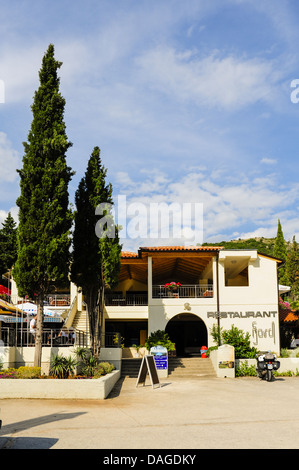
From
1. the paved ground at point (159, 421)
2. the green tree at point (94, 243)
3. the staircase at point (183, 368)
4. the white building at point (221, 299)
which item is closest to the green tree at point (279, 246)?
the white building at point (221, 299)

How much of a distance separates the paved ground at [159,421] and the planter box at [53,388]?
52cm

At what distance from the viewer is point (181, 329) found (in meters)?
32.1

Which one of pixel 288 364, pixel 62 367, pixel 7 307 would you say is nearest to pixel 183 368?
pixel 288 364

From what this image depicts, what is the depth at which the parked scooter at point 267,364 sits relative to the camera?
19.8 m

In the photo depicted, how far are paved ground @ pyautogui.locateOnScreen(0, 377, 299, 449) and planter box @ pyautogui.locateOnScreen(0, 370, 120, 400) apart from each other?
1.72ft

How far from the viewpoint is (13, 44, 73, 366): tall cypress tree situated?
16094 mm

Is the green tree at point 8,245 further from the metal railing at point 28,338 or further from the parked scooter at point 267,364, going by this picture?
the parked scooter at point 267,364

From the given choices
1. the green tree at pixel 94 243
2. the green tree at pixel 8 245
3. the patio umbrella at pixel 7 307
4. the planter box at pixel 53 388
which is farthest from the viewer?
the green tree at pixel 8 245

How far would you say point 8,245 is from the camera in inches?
1556

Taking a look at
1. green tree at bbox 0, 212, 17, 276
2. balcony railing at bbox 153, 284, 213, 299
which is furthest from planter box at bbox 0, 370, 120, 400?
green tree at bbox 0, 212, 17, 276

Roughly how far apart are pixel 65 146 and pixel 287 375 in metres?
14.9

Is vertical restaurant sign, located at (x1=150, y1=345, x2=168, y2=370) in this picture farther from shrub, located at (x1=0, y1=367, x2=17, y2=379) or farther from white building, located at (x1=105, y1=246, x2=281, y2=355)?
shrub, located at (x1=0, y1=367, x2=17, y2=379)

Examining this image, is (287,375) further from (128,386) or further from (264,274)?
(128,386)
